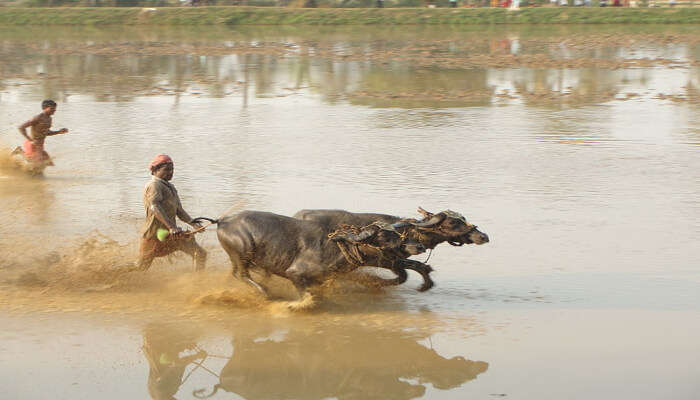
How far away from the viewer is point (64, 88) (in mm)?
22953

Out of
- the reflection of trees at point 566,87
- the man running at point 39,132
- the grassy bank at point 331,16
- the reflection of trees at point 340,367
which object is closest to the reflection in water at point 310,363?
the reflection of trees at point 340,367

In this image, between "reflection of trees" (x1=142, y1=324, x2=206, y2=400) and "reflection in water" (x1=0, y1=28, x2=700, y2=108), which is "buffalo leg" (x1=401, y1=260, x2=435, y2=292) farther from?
"reflection in water" (x1=0, y1=28, x2=700, y2=108)

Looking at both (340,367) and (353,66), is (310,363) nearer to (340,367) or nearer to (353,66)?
(340,367)

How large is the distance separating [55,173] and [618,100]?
1226cm

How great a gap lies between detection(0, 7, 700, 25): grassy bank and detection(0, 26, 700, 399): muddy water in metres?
17.1

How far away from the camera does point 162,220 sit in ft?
25.4

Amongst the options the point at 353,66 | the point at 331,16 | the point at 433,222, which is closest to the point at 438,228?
the point at 433,222

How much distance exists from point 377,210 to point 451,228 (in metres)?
3.71

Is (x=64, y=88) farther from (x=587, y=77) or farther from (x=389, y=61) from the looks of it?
(x=587, y=77)

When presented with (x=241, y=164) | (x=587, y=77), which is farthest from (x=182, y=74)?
(x=241, y=164)

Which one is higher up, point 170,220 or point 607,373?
point 170,220

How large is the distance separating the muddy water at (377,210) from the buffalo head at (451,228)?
729 mm

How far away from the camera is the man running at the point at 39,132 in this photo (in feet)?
40.9

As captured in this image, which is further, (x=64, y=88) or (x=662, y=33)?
(x=662, y=33)
